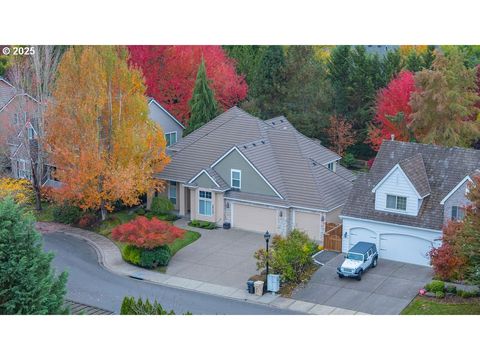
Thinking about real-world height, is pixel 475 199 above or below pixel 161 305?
above

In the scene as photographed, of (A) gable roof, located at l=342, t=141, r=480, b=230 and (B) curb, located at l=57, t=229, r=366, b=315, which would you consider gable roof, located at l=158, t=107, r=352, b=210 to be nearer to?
(A) gable roof, located at l=342, t=141, r=480, b=230

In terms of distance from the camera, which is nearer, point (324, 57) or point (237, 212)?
point (237, 212)

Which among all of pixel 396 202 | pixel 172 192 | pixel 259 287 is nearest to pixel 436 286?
pixel 396 202

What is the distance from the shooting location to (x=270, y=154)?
4872 cm

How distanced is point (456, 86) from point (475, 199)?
50.9 ft

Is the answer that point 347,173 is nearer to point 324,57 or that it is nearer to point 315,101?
point 315,101

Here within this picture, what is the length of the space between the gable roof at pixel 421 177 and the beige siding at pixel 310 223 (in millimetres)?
2754

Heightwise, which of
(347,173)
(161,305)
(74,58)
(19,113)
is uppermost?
(74,58)

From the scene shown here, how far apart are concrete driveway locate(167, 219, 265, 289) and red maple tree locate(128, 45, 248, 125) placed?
14.0m

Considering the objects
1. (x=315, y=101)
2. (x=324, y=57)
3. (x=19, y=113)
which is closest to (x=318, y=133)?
(x=315, y=101)

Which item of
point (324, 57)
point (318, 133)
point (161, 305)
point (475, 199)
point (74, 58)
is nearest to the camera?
point (475, 199)

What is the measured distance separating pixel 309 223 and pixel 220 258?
223 inches

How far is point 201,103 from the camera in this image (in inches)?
2235

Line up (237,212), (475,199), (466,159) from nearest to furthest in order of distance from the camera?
(475,199)
(466,159)
(237,212)
